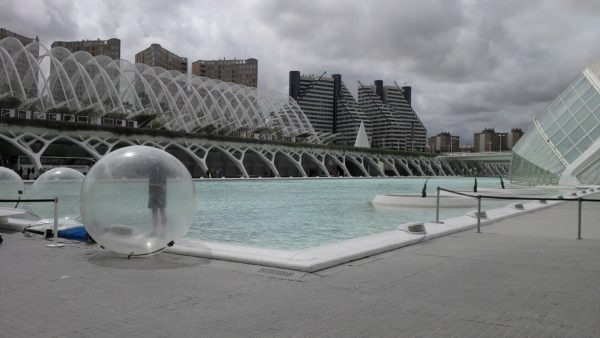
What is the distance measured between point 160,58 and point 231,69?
98.8 ft

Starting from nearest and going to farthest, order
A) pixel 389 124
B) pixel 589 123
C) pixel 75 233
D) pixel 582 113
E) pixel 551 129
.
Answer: pixel 75 233
pixel 589 123
pixel 582 113
pixel 551 129
pixel 389 124

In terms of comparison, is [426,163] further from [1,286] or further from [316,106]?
[1,286]

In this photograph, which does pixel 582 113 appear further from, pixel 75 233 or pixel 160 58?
pixel 160 58

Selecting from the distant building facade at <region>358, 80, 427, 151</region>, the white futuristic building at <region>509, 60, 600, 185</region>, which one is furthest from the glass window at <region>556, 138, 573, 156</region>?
the distant building facade at <region>358, 80, 427, 151</region>

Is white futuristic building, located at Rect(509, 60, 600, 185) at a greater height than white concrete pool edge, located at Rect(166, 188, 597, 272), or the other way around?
white futuristic building, located at Rect(509, 60, 600, 185)

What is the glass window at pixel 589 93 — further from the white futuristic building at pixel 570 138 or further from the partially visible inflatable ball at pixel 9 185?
the partially visible inflatable ball at pixel 9 185

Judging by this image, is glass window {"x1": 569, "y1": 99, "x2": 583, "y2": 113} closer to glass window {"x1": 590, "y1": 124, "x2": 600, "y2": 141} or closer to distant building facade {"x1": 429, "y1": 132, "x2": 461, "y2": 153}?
glass window {"x1": 590, "y1": 124, "x2": 600, "y2": 141}

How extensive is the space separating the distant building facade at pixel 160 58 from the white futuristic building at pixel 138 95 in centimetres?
3647

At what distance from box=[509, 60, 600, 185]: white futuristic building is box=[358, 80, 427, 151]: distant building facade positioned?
115421 mm

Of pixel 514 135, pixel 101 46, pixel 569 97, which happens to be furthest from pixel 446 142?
pixel 569 97

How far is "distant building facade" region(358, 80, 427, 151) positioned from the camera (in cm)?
15975

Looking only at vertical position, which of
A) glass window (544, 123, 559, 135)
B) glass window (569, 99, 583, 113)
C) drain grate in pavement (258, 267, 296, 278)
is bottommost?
drain grate in pavement (258, 267, 296, 278)

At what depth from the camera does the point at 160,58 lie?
11350cm

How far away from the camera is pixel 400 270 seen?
5746 mm
